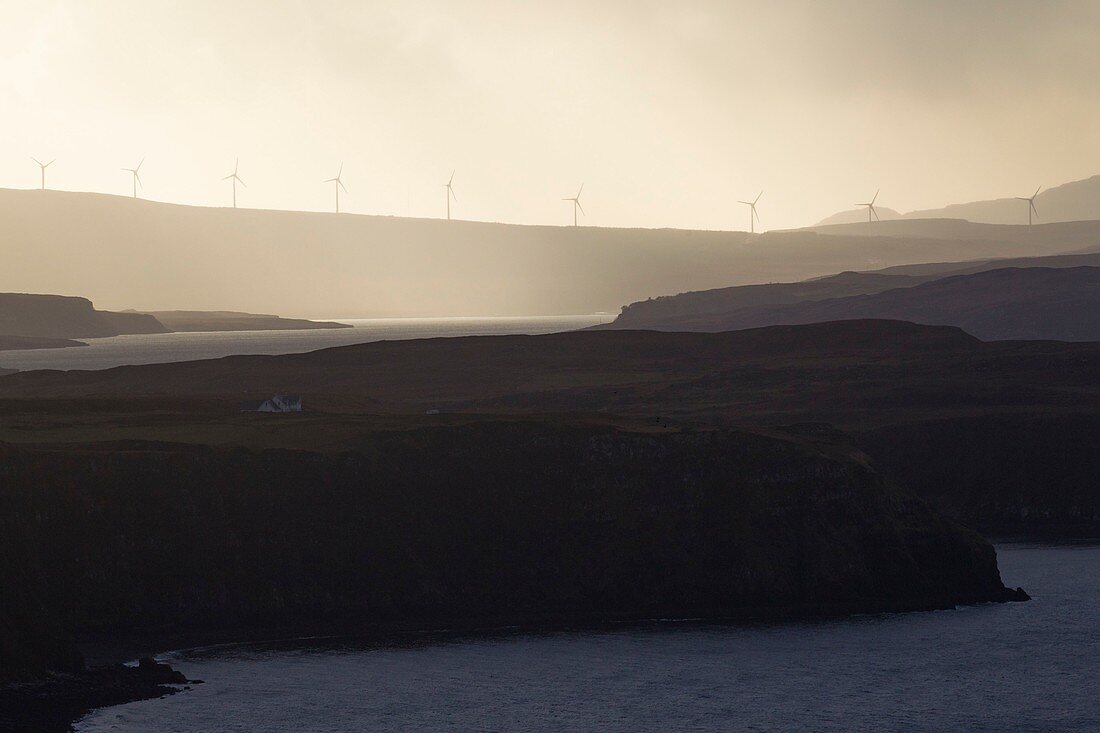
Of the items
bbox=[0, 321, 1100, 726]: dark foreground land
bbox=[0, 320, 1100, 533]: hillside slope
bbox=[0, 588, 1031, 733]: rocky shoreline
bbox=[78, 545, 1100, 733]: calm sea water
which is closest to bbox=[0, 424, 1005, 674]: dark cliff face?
bbox=[0, 321, 1100, 726]: dark foreground land

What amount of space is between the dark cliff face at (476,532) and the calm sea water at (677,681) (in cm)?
446

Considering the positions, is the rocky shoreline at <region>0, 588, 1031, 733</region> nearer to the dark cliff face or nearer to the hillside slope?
the dark cliff face

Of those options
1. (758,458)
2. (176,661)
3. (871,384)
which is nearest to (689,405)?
(871,384)

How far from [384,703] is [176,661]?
11654 mm

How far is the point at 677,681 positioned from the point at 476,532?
65.2 ft

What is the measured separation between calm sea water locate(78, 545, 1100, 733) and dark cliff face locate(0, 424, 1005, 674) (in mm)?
4458

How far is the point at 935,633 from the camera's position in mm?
80688

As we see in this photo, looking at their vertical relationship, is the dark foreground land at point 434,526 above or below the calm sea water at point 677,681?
above

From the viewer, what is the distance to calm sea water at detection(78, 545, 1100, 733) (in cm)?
6438

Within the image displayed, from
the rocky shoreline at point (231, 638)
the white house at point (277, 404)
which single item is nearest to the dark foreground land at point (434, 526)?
the rocky shoreline at point (231, 638)

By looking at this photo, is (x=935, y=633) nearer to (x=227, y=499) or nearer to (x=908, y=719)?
(x=908, y=719)

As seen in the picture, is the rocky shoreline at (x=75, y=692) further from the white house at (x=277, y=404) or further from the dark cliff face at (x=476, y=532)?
the white house at (x=277, y=404)

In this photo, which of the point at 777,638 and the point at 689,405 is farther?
the point at 689,405

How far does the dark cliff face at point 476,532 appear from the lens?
260 ft
